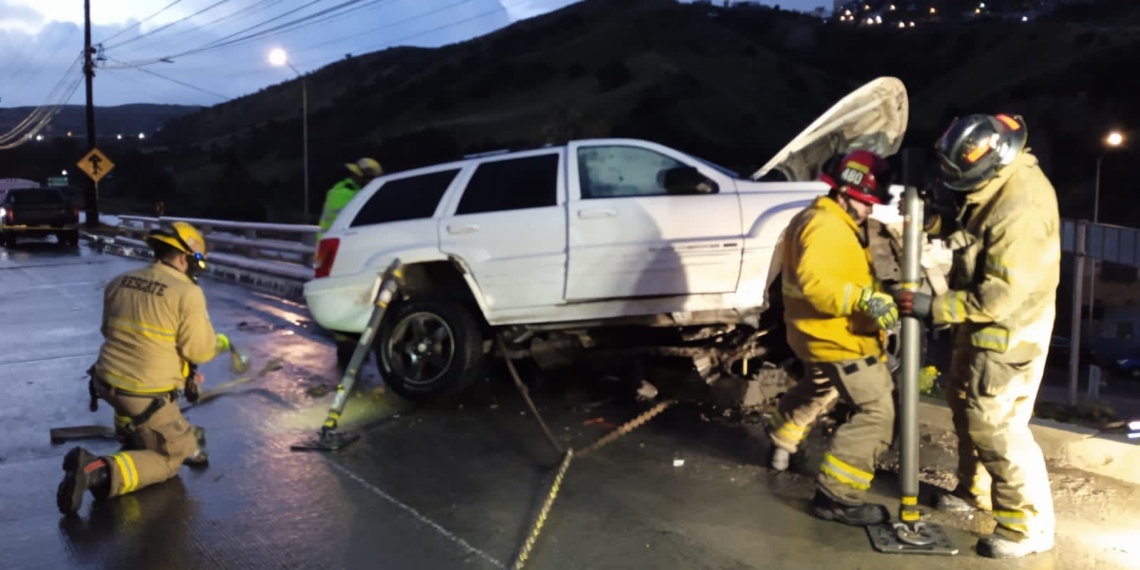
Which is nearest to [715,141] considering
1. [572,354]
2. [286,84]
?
[572,354]

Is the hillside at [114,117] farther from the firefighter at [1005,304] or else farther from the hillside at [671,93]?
the firefighter at [1005,304]

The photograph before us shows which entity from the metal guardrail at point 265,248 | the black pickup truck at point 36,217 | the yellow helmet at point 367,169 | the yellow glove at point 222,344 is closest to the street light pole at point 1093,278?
the yellow helmet at point 367,169

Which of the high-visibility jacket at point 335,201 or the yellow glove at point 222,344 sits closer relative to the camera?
the yellow glove at point 222,344

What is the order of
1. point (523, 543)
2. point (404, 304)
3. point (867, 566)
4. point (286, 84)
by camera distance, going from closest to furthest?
point (867, 566), point (523, 543), point (404, 304), point (286, 84)

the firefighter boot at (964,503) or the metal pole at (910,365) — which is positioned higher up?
the metal pole at (910,365)

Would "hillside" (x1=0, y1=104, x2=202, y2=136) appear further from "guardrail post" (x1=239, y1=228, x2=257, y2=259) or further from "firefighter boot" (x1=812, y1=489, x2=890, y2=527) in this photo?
"firefighter boot" (x1=812, y1=489, x2=890, y2=527)

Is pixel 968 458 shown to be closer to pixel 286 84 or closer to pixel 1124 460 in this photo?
pixel 1124 460

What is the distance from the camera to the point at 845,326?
5023 mm

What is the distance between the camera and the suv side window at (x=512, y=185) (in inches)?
296

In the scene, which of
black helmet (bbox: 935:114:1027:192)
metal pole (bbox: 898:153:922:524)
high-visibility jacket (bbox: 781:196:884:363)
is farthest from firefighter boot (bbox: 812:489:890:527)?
black helmet (bbox: 935:114:1027:192)

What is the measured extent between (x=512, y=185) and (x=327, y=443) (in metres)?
2.42

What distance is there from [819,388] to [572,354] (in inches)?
106

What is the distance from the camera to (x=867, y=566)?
4.58 m

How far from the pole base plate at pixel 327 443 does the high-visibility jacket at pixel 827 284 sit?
321 cm
